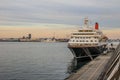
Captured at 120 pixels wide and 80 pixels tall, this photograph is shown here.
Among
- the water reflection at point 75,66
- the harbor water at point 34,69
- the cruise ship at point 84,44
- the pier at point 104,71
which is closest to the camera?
the pier at point 104,71

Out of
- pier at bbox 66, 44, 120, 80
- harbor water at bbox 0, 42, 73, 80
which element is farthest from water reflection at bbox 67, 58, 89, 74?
pier at bbox 66, 44, 120, 80

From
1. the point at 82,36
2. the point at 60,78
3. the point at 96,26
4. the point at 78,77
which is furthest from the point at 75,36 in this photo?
the point at 78,77

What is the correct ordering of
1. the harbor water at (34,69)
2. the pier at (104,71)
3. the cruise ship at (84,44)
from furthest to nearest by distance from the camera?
the cruise ship at (84,44)
the harbor water at (34,69)
the pier at (104,71)

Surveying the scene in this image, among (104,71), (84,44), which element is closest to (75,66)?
(84,44)

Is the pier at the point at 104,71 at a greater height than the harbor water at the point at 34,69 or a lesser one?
greater

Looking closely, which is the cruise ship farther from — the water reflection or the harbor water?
the harbor water

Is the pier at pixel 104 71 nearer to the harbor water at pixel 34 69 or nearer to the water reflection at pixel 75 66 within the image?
the harbor water at pixel 34 69

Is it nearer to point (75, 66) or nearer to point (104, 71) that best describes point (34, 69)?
point (75, 66)

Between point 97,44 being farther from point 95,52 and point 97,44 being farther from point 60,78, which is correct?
point 60,78

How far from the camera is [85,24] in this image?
259 feet

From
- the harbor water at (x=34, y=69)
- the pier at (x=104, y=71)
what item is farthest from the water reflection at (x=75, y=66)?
the pier at (x=104, y=71)

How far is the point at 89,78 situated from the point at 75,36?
135 feet

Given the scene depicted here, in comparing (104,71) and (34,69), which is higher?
(104,71)

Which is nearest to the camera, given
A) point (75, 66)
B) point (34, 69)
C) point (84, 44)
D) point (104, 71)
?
point (104, 71)
